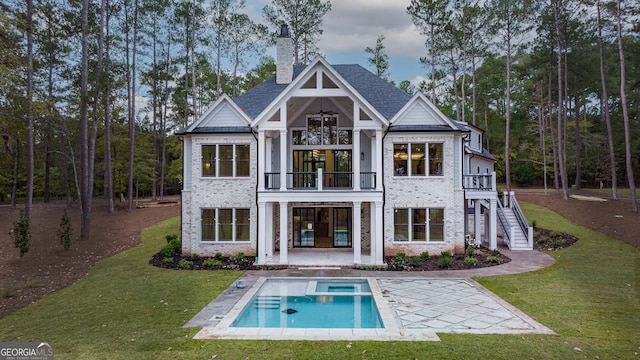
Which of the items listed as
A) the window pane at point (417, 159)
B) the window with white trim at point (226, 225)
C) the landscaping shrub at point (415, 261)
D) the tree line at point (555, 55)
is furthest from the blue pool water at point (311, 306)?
the tree line at point (555, 55)

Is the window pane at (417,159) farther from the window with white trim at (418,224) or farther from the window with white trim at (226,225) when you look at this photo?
the window with white trim at (226,225)

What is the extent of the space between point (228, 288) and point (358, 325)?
5145mm

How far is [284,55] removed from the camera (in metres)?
18.4

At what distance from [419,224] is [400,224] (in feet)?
2.93

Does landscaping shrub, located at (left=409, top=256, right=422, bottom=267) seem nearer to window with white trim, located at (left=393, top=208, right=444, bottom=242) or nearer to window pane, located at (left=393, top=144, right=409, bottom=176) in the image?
window with white trim, located at (left=393, top=208, right=444, bottom=242)

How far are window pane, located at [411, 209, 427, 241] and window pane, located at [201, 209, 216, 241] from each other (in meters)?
9.48

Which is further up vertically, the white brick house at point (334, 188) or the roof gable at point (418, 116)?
the roof gable at point (418, 116)

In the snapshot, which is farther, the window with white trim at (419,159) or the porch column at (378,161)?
the window with white trim at (419,159)

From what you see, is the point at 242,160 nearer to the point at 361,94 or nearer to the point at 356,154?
the point at 356,154

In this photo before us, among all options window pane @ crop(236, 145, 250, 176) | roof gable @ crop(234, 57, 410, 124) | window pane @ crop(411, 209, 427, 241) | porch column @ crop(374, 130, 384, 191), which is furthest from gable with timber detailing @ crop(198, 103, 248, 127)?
window pane @ crop(411, 209, 427, 241)

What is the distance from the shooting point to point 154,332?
761cm

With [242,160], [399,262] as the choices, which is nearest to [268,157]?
[242,160]

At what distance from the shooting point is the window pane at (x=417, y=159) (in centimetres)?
1594

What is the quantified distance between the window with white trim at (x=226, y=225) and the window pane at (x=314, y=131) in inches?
193
